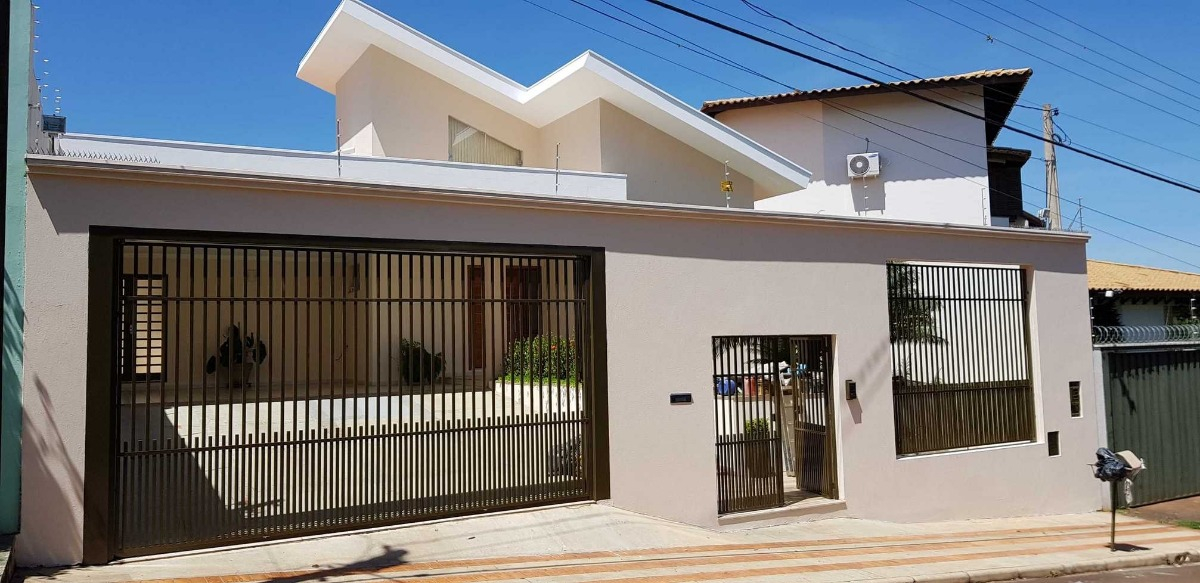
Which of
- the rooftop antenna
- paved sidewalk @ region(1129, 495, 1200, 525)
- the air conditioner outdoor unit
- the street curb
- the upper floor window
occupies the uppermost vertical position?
the air conditioner outdoor unit

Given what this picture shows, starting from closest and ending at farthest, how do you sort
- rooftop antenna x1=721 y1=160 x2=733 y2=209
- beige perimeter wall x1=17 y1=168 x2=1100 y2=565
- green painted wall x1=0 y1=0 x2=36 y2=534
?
green painted wall x1=0 y1=0 x2=36 y2=534 → beige perimeter wall x1=17 y1=168 x2=1100 y2=565 → rooftop antenna x1=721 y1=160 x2=733 y2=209

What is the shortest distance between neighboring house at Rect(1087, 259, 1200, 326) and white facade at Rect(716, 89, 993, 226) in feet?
13.5

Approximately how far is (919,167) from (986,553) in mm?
15221

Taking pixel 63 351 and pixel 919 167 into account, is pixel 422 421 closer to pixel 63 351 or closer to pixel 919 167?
pixel 63 351

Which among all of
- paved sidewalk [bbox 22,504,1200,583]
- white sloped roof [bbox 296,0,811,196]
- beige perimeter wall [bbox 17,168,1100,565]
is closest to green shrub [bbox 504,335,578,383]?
beige perimeter wall [bbox 17,168,1100,565]

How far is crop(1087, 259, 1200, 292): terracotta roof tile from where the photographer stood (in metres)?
22.4

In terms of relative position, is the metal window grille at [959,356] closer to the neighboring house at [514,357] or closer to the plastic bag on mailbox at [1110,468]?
the neighboring house at [514,357]

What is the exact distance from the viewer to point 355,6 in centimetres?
1486

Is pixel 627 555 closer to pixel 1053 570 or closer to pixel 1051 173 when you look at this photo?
pixel 1053 570

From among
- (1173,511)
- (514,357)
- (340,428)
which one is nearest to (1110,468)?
(1173,511)

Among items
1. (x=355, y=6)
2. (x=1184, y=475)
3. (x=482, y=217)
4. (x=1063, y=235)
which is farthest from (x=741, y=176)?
(x=482, y=217)

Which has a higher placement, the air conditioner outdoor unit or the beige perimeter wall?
the air conditioner outdoor unit

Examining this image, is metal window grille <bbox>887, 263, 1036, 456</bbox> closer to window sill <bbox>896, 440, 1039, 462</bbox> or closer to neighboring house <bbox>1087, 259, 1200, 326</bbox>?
window sill <bbox>896, 440, 1039, 462</bbox>

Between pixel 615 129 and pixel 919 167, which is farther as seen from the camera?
pixel 919 167
